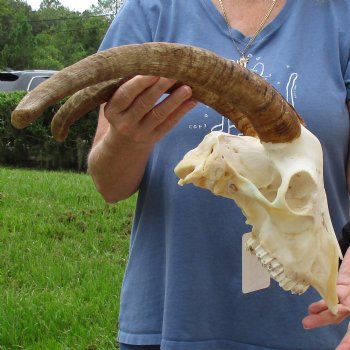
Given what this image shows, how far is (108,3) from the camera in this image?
58062 mm

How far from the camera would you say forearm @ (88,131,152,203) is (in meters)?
2.04

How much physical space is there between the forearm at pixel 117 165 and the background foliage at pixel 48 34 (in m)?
41.5

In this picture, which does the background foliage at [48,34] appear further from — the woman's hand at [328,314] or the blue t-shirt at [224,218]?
the woman's hand at [328,314]

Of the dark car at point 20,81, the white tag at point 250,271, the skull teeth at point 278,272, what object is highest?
the skull teeth at point 278,272

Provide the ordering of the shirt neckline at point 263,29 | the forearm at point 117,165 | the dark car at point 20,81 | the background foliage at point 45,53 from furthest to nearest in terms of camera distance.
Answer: the dark car at point 20,81, the background foliage at point 45,53, the shirt neckline at point 263,29, the forearm at point 117,165

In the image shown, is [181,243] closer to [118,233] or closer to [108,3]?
[118,233]

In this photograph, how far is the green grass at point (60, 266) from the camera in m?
4.64

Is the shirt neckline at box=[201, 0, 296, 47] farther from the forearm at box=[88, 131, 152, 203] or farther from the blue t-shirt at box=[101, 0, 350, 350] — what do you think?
the forearm at box=[88, 131, 152, 203]

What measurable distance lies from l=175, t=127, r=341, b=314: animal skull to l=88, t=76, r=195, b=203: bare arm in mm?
138

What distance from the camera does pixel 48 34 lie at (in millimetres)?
59719

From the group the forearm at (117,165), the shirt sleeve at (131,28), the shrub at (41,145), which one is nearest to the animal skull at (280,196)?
the forearm at (117,165)

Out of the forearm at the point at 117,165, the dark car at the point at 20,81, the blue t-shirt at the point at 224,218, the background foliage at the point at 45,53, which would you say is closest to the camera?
the forearm at the point at 117,165

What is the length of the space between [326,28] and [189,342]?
1.06m

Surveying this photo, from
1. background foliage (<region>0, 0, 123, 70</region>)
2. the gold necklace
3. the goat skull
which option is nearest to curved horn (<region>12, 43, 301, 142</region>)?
the goat skull
